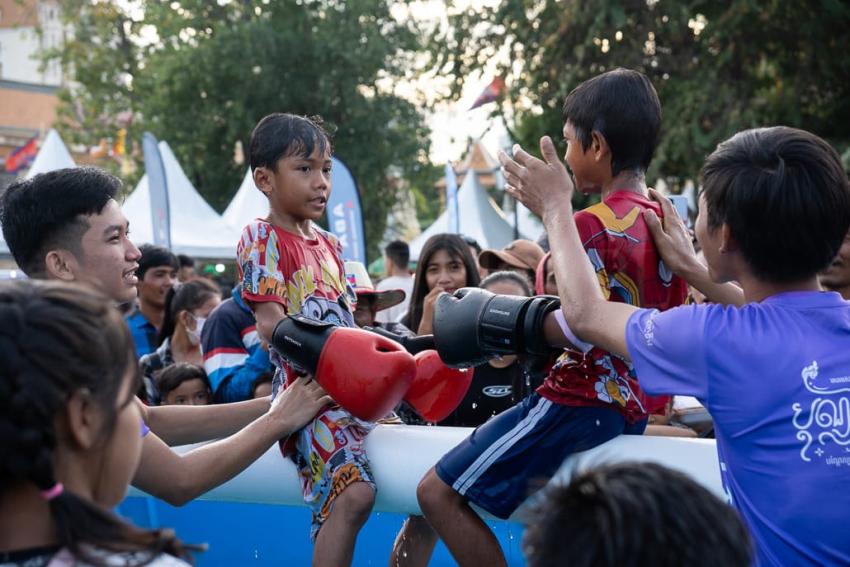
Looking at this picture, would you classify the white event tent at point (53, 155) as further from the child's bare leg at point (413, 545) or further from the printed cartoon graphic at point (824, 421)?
the printed cartoon graphic at point (824, 421)

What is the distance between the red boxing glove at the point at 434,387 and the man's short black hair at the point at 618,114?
0.78 metres

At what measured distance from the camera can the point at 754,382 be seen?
78.7 inches

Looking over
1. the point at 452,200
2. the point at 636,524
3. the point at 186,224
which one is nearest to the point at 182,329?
the point at 636,524

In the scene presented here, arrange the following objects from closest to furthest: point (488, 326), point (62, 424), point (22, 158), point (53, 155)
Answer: point (62, 424) < point (488, 326) < point (53, 155) < point (22, 158)

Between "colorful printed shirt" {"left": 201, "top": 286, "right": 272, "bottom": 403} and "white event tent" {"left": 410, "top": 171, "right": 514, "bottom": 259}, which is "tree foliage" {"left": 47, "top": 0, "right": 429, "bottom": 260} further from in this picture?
"colorful printed shirt" {"left": 201, "top": 286, "right": 272, "bottom": 403}

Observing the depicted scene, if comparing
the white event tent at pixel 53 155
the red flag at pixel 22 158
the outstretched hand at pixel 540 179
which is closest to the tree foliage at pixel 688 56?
the white event tent at pixel 53 155

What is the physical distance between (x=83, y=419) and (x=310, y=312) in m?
1.81

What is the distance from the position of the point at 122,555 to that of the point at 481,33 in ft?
42.5

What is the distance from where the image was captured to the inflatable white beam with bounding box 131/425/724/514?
2844mm

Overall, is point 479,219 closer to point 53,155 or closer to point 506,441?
point 53,155

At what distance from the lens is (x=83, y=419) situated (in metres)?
1.47

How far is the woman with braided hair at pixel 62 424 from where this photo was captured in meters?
1.40

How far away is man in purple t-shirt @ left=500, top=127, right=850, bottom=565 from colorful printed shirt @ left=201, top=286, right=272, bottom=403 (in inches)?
110

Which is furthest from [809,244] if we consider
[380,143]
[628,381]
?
[380,143]
